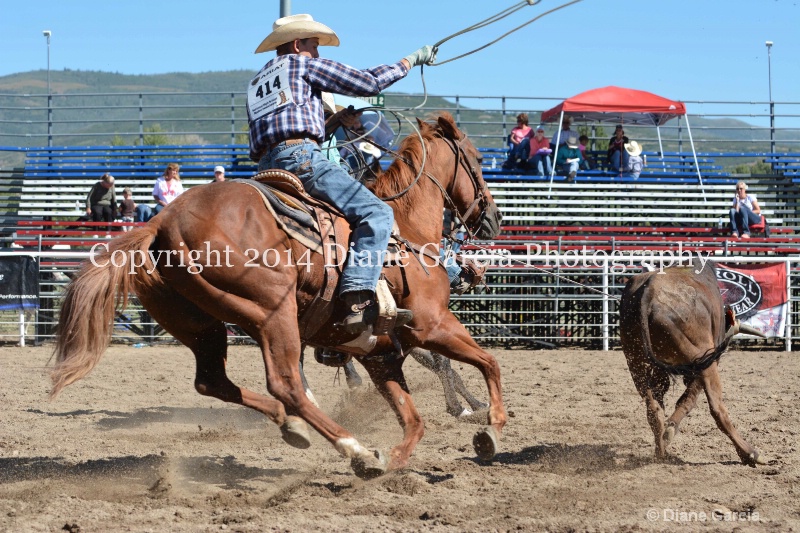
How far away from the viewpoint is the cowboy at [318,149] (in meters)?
4.96

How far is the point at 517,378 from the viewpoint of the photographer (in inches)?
379

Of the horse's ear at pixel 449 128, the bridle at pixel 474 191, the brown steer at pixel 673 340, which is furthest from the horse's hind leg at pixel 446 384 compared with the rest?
the horse's ear at pixel 449 128

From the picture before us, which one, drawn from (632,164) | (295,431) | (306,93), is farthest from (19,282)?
(632,164)

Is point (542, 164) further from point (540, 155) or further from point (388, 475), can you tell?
point (388, 475)

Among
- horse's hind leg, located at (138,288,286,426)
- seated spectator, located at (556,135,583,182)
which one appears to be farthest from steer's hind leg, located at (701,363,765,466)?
seated spectator, located at (556,135,583,182)

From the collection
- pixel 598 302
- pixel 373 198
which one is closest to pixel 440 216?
pixel 373 198

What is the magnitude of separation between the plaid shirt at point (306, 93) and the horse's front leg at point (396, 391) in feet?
4.80

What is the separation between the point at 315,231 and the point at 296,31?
1257 mm

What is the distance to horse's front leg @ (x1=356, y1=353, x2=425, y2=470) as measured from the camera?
5.50m

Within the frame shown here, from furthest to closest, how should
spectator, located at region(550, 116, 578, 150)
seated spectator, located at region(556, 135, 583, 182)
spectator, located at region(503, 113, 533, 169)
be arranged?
spectator, located at region(550, 116, 578, 150)
spectator, located at region(503, 113, 533, 169)
seated spectator, located at region(556, 135, 583, 182)

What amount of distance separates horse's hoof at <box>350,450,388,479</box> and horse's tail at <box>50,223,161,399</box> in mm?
1400

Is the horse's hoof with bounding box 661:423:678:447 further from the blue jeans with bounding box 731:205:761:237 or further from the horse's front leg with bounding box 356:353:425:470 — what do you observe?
the blue jeans with bounding box 731:205:761:237

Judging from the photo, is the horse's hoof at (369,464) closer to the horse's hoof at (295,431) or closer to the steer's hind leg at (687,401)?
the horse's hoof at (295,431)

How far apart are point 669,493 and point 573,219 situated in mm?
11956
